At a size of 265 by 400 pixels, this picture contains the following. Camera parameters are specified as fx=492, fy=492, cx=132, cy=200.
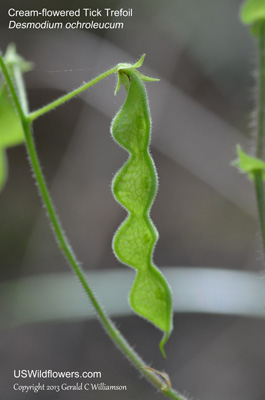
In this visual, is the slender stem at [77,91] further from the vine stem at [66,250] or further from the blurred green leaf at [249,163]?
the blurred green leaf at [249,163]

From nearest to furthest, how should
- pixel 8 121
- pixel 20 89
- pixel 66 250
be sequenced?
pixel 66 250, pixel 20 89, pixel 8 121

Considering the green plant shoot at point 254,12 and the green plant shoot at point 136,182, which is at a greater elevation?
the green plant shoot at point 254,12

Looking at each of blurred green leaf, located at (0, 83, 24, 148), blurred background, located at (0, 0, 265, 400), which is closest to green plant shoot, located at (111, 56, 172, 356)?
blurred green leaf, located at (0, 83, 24, 148)

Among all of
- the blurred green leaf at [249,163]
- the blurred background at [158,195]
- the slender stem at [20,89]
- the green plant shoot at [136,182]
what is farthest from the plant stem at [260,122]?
the blurred background at [158,195]

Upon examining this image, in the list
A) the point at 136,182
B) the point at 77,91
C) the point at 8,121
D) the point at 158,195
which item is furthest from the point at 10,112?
the point at 158,195

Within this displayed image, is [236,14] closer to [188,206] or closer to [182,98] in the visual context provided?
[182,98]

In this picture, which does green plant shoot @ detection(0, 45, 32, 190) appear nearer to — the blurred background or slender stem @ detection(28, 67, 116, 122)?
slender stem @ detection(28, 67, 116, 122)

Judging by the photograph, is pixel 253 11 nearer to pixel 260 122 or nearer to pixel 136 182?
pixel 260 122
